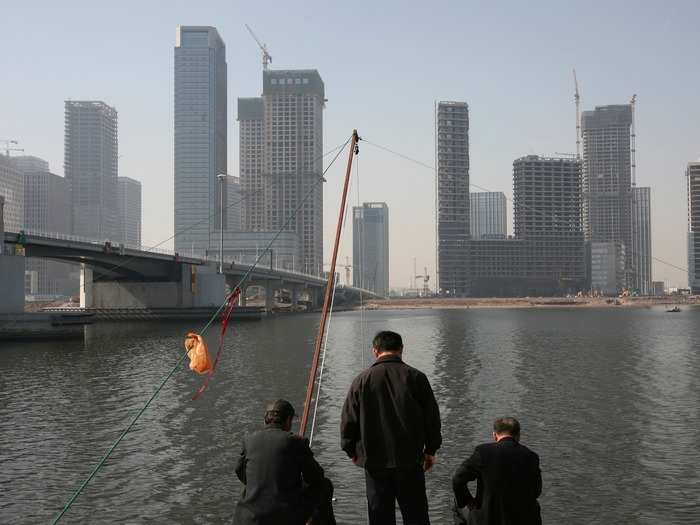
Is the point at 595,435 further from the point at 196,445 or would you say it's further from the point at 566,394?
the point at 196,445

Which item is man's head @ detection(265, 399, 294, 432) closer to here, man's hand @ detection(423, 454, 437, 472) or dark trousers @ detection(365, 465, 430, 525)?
dark trousers @ detection(365, 465, 430, 525)

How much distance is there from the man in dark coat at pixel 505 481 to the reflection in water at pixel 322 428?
5.66 meters

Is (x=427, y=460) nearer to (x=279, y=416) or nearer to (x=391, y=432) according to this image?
(x=391, y=432)

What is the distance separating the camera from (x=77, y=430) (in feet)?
66.3

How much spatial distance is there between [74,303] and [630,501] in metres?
166

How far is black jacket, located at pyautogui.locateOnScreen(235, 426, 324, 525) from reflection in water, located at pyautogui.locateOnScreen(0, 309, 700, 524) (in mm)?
6313

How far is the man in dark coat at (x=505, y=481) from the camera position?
271 inches

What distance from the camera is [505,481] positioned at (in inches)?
271

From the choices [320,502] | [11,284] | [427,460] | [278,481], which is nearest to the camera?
[278,481]

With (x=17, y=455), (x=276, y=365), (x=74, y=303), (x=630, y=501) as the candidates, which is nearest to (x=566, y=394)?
(x=630, y=501)

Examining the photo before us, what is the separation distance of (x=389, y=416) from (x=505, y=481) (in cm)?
131

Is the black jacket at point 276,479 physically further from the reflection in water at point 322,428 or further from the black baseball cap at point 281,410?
the reflection in water at point 322,428

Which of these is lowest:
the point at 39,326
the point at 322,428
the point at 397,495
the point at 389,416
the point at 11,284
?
the point at 322,428

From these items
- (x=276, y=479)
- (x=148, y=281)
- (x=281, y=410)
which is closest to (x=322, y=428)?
(x=281, y=410)
